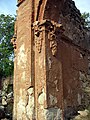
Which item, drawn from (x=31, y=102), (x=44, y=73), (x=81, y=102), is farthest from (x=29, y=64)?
(x=81, y=102)

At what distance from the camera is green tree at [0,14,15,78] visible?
64.5ft

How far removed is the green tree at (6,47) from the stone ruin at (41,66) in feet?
42.5

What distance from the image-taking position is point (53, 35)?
588cm

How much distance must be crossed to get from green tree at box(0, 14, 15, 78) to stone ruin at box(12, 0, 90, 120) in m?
13.0

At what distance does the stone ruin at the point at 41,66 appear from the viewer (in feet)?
18.0

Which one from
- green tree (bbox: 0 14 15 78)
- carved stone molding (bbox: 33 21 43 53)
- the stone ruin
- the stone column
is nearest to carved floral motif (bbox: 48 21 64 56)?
the stone ruin

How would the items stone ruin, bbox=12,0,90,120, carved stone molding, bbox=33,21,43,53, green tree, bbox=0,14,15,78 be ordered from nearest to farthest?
stone ruin, bbox=12,0,90,120
carved stone molding, bbox=33,21,43,53
green tree, bbox=0,14,15,78

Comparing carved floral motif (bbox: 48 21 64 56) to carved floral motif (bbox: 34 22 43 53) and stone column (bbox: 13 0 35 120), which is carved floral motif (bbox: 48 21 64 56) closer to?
carved floral motif (bbox: 34 22 43 53)

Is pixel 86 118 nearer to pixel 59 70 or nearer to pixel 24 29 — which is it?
pixel 59 70

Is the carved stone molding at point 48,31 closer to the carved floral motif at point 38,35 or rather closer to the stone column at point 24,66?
the carved floral motif at point 38,35

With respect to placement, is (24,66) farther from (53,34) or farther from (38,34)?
(53,34)

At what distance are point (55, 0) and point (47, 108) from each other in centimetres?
275

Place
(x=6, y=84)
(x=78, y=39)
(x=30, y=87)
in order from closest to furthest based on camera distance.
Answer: (x=30, y=87)
(x=78, y=39)
(x=6, y=84)

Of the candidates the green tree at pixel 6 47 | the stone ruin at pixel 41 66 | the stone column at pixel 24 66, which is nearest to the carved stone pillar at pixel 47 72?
the stone ruin at pixel 41 66
